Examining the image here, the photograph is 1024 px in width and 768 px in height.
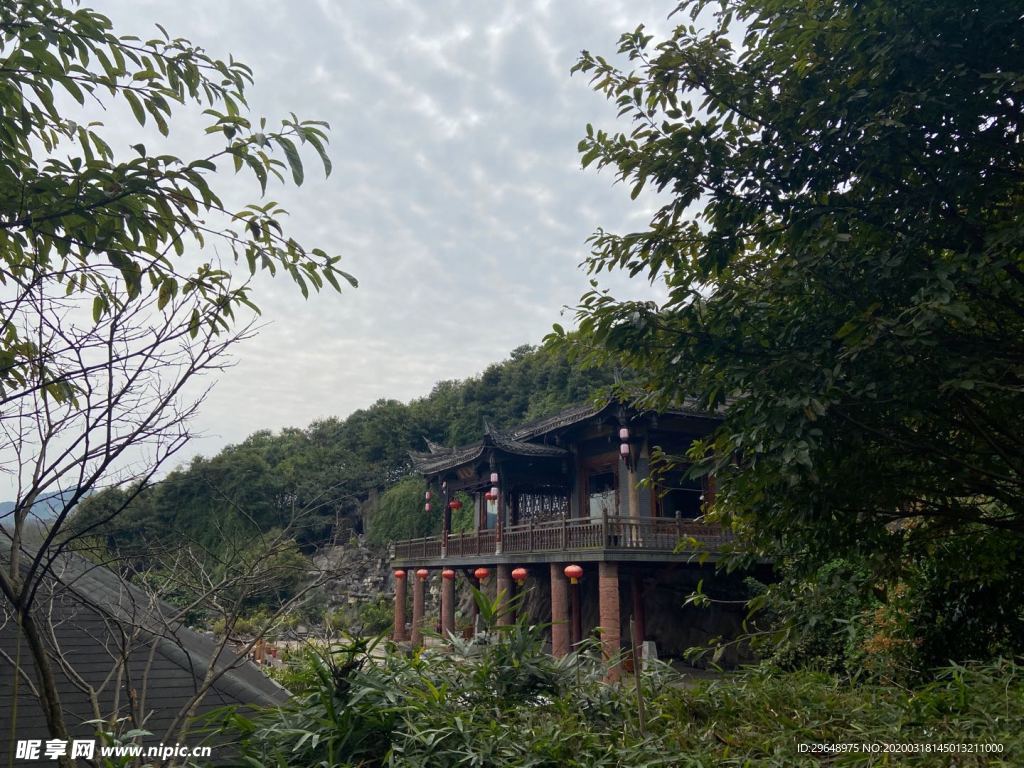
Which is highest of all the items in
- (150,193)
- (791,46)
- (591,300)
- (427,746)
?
(791,46)

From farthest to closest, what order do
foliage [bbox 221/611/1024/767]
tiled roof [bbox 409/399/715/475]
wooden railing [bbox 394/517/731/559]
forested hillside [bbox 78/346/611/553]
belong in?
forested hillside [bbox 78/346/611/553]
tiled roof [bbox 409/399/715/475]
wooden railing [bbox 394/517/731/559]
foliage [bbox 221/611/1024/767]

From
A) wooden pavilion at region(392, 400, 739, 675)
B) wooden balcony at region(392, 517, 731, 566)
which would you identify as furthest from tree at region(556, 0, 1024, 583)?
wooden balcony at region(392, 517, 731, 566)

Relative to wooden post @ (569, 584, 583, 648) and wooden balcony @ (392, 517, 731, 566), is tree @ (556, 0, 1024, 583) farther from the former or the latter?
wooden post @ (569, 584, 583, 648)

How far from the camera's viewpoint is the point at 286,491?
105ft

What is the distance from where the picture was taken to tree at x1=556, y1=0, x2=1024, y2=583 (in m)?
3.12

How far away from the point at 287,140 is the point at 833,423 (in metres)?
2.53

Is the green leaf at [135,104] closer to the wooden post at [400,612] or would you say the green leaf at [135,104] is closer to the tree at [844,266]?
the tree at [844,266]

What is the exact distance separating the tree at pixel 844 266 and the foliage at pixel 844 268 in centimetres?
1

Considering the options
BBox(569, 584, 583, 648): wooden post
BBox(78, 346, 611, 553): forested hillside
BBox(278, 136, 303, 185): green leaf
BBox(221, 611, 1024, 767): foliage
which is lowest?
BBox(221, 611, 1024, 767): foliage

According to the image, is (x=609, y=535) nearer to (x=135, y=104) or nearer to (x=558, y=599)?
(x=558, y=599)

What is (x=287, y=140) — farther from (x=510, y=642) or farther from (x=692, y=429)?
(x=692, y=429)

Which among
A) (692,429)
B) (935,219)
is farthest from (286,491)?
(935,219)

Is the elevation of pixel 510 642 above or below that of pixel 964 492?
below

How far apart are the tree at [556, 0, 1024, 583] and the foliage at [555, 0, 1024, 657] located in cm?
1
